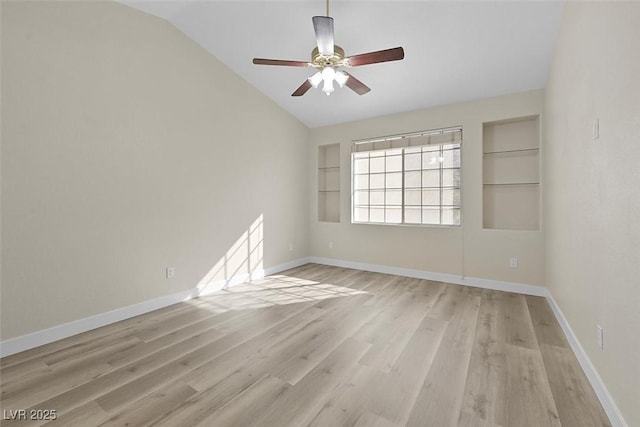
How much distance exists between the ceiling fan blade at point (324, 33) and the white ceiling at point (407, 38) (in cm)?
94

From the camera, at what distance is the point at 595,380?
174 cm

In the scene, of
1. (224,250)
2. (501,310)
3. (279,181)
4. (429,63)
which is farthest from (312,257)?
(429,63)

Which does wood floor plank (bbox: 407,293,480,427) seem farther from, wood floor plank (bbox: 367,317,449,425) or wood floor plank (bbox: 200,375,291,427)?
wood floor plank (bbox: 200,375,291,427)

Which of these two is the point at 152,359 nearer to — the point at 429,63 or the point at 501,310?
the point at 501,310

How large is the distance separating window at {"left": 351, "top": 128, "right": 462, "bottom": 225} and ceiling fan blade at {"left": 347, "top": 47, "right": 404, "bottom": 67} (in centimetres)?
236

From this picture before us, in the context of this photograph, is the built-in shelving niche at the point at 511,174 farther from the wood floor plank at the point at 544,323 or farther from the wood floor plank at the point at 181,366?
the wood floor plank at the point at 181,366

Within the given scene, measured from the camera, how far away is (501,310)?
3.09 metres

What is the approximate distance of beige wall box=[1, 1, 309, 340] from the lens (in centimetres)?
225

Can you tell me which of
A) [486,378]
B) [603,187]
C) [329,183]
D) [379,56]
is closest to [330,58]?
[379,56]

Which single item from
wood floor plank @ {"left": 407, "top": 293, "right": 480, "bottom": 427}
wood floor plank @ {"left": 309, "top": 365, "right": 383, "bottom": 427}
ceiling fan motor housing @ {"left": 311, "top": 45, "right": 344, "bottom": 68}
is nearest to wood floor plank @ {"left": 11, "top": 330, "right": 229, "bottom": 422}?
wood floor plank @ {"left": 309, "top": 365, "right": 383, "bottom": 427}

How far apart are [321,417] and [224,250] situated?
286 centimetres

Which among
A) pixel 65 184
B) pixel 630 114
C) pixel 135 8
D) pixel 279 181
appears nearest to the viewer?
pixel 630 114

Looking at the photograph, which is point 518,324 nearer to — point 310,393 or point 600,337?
point 600,337

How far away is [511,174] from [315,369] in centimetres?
376
